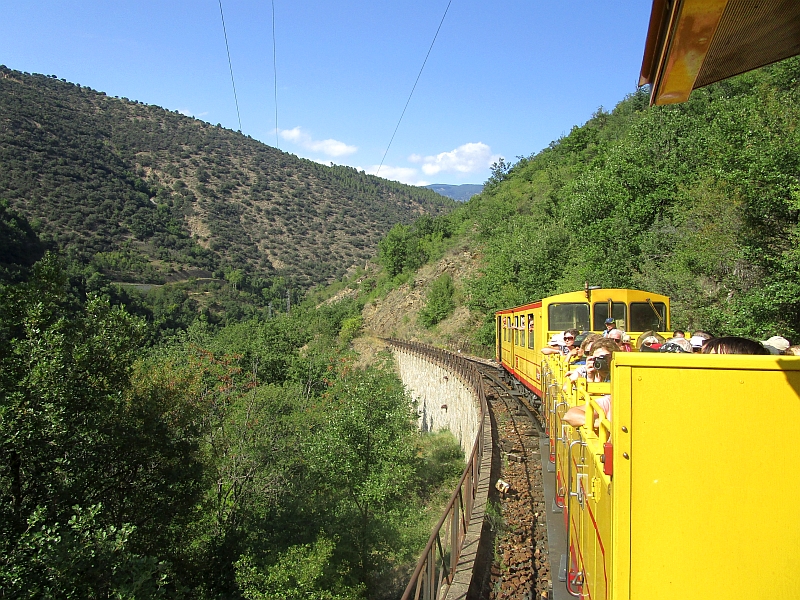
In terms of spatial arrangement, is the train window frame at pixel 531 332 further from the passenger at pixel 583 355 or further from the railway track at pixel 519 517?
the passenger at pixel 583 355

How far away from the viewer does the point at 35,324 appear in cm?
1012

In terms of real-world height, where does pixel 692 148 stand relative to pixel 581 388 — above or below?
above

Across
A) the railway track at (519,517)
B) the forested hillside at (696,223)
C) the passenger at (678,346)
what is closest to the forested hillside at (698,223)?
the forested hillside at (696,223)

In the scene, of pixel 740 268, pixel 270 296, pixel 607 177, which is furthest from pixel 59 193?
pixel 740 268

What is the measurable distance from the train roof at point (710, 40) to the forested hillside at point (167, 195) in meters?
79.4

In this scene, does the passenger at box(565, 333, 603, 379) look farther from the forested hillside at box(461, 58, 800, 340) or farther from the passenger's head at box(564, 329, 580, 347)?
Answer: the forested hillside at box(461, 58, 800, 340)

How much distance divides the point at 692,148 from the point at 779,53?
23.1m

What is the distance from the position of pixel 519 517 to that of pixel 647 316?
7220mm

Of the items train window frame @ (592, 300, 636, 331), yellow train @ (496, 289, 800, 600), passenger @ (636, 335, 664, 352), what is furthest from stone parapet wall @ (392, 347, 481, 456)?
yellow train @ (496, 289, 800, 600)

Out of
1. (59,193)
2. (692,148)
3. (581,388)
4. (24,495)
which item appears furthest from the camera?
(59,193)

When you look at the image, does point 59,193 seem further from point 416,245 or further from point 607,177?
point 607,177

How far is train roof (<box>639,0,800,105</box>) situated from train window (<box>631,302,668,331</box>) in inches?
422

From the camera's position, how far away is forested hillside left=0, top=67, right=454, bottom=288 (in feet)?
263

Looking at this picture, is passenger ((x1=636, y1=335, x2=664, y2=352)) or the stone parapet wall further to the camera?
the stone parapet wall
